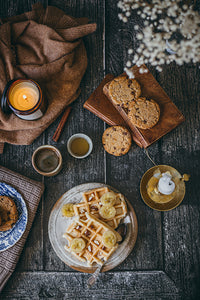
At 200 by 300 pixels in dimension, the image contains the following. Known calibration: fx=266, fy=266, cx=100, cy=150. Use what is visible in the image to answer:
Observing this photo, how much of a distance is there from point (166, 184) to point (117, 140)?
423 millimetres

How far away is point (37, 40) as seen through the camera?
69.6 inches

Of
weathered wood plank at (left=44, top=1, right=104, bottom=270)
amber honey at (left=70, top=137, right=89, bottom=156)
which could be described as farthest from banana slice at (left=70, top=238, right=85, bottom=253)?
amber honey at (left=70, top=137, right=89, bottom=156)

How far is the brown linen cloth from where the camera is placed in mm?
1703

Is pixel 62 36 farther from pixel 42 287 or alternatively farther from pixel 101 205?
pixel 42 287

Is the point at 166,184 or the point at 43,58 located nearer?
the point at 166,184

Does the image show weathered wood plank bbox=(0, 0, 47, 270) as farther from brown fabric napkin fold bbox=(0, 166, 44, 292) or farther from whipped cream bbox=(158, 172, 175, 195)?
whipped cream bbox=(158, 172, 175, 195)

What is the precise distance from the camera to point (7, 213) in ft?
5.58

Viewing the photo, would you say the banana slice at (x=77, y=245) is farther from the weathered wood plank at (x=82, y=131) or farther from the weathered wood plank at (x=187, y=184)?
the weathered wood plank at (x=187, y=184)

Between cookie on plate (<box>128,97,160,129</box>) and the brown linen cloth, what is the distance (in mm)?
430

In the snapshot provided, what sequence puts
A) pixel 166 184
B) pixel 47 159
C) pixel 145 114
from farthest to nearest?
pixel 47 159 → pixel 145 114 → pixel 166 184

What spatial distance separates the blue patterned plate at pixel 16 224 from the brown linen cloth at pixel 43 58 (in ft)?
1.07

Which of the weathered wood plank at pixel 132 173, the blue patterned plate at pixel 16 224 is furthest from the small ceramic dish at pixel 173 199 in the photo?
the blue patterned plate at pixel 16 224

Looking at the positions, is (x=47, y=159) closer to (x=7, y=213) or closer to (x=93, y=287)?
(x=7, y=213)

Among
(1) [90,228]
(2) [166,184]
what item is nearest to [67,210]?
(1) [90,228]
